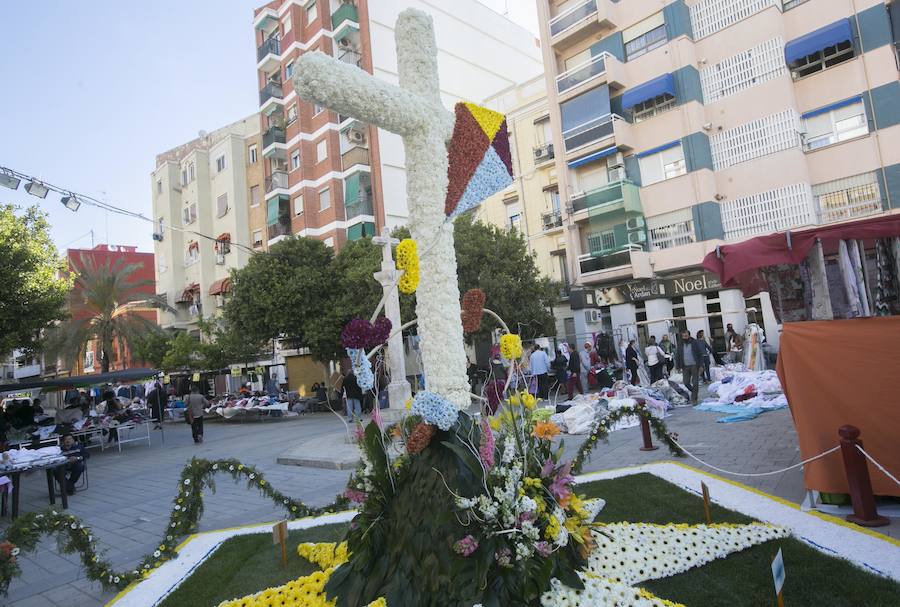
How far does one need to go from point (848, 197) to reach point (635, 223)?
6.85m

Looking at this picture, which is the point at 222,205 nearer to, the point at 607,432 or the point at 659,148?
the point at 659,148

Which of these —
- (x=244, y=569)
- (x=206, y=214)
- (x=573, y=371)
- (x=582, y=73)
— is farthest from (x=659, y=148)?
(x=206, y=214)

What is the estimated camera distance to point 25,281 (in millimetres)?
14602

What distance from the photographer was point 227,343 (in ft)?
76.8

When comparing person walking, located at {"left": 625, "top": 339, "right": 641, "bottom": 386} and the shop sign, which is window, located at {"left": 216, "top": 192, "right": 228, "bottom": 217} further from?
person walking, located at {"left": 625, "top": 339, "right": 641, "bottom": 386}

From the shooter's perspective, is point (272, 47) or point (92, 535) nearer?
point (92, 535)

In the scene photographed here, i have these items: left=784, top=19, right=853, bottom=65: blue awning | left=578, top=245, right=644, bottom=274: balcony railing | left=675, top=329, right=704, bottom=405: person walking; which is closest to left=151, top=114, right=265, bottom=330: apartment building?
left=578, top=245, right=644, bottom=274: balcony railing

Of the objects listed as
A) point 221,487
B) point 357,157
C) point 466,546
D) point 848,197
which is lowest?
point 221,487

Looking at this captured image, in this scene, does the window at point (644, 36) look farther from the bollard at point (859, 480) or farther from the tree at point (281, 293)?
the bollard at point (859, 480)

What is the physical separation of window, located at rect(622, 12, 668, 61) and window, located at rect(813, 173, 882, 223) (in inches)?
324

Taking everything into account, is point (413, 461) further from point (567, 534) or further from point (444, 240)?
point (444, 240)

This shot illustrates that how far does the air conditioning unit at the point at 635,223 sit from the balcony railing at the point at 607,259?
768 millimetres

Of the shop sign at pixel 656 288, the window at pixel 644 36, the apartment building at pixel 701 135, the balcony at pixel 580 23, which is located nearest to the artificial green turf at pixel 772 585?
the apartment building at pixel 701 135

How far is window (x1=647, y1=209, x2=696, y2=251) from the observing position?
20469 millimetres
